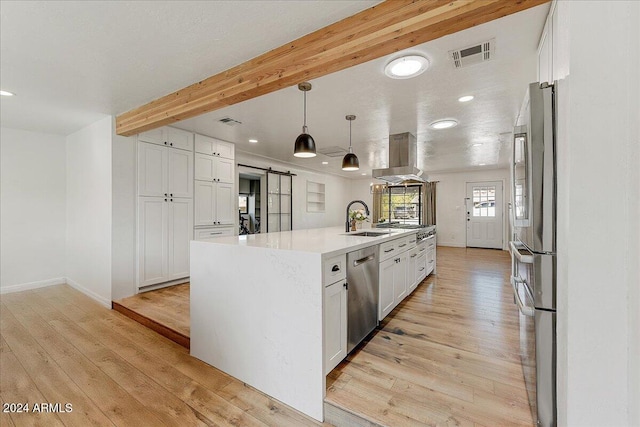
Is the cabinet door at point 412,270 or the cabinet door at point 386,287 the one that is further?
the cabinet door at point 412,270

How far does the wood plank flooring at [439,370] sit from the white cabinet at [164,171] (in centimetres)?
330

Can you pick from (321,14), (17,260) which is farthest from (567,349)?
(17,260)

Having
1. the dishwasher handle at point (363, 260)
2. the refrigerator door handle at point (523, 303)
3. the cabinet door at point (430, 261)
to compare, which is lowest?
the cabinet door at point (430, 261)

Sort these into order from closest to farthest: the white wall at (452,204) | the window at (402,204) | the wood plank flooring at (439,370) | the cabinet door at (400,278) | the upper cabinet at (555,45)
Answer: the upper cabinet at (555,45) → the wood plank flooring at (439,370) → the cabinet door at (400,278) → the white wall at (452,204) → the window at (402,204)

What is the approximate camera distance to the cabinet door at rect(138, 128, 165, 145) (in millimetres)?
3660

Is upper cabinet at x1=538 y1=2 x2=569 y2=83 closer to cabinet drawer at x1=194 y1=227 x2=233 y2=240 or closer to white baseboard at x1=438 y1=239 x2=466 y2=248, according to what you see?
cabinet drawer at x1=194 y1=227 x2=233 y2=240

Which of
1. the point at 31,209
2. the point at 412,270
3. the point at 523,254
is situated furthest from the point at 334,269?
the point at 31,209

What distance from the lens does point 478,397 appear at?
1686 mm

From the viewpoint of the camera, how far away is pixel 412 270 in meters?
3.61

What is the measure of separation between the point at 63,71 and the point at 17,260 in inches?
131

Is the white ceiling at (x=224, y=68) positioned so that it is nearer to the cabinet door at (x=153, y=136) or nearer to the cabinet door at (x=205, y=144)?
the cabinet door at (x=205, y=144)

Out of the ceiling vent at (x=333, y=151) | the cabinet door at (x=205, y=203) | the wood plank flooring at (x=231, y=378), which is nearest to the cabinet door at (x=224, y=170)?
the cabinet door at (x=205, y=203)

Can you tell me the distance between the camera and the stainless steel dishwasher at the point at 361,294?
206cm

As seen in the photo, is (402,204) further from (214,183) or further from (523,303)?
(523,303)
